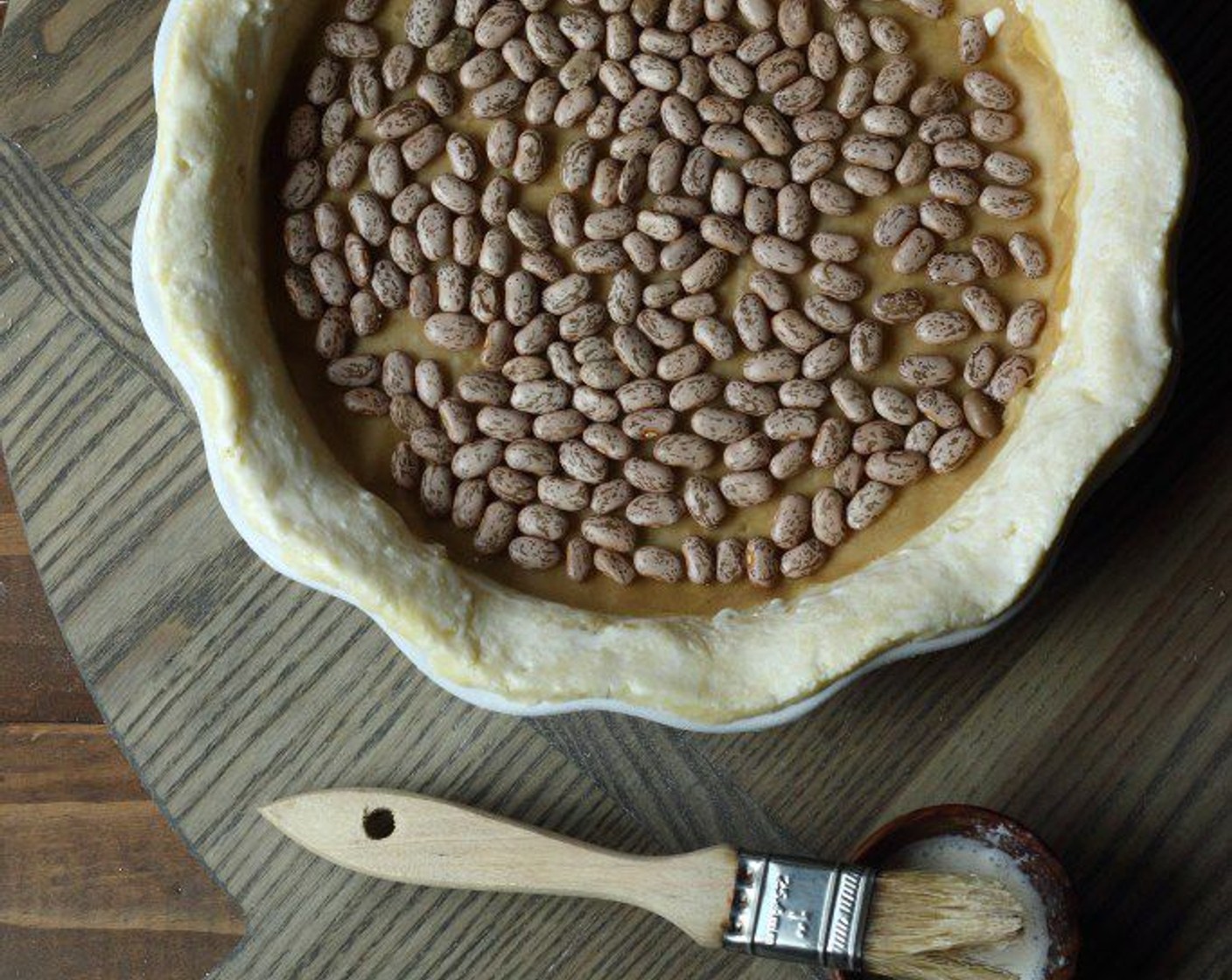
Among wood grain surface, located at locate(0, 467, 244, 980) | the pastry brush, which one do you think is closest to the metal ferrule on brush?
the pastry brush

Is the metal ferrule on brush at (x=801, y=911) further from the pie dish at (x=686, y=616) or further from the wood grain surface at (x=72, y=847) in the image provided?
the wood grain surface at (x=72, y=847)

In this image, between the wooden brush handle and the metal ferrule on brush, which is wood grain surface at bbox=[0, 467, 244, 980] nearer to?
the wooden brush handle

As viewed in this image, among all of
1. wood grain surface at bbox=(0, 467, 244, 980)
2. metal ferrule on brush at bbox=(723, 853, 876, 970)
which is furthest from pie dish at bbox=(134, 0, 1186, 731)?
wood grain surface at bbox=(0, 467, 244, 980)

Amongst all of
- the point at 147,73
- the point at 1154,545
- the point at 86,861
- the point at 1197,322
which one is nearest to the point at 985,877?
the point at 1154,545

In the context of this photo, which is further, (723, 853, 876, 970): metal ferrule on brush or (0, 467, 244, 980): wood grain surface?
(0, 467, 244, 980): wood grain surface

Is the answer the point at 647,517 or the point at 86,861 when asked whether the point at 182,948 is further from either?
the point at 647,517

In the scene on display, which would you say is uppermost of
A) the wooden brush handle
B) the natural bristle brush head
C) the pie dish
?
the pie dish

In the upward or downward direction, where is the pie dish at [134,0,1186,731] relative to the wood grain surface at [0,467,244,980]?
upward
